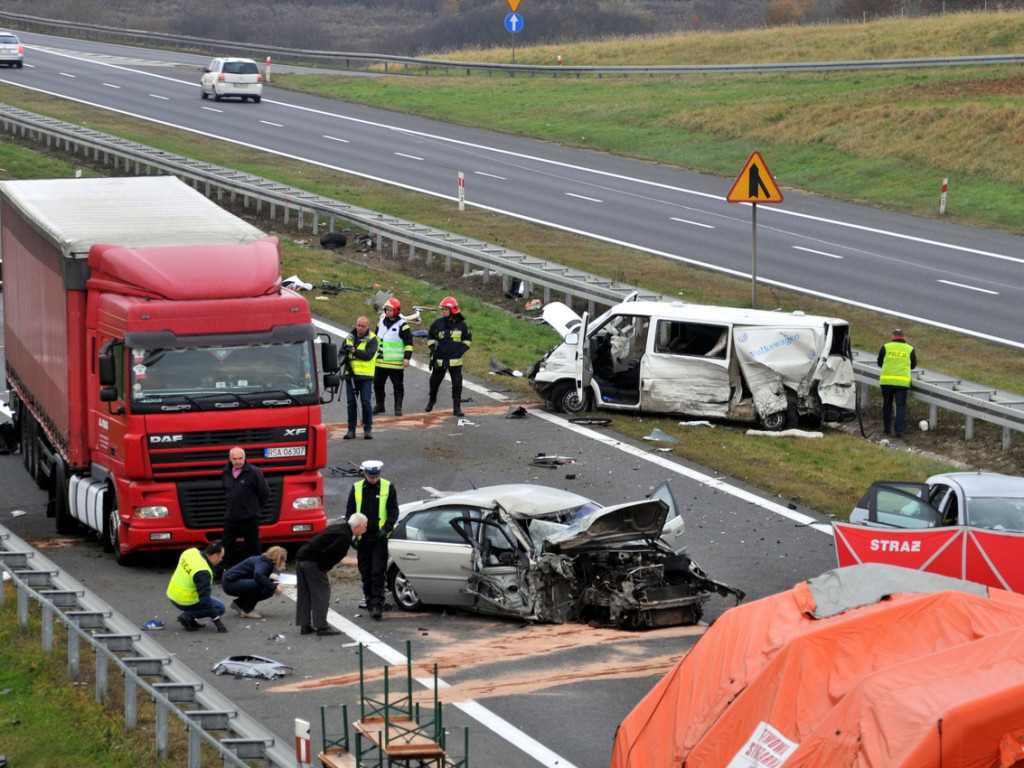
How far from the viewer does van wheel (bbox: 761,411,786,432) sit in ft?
72.3

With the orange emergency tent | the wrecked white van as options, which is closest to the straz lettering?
the orange emergency tent

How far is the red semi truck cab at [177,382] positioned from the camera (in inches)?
613

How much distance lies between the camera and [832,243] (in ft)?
116

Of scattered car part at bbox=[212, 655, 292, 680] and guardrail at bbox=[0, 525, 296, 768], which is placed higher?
guardrail at bbox=[0, 525, 296, 768]

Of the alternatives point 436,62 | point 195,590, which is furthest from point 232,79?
point 195,590

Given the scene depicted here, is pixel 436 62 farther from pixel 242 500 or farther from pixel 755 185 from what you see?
pixel 242 500

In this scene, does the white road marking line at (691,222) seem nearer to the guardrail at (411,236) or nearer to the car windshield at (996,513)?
the guardrail at (411,236)

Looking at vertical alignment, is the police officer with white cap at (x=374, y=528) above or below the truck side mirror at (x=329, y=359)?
below

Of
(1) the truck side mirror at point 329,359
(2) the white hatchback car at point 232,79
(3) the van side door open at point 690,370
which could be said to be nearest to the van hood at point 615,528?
(1) the truck side mirror at point 329,359

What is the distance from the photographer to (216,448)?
15.7m

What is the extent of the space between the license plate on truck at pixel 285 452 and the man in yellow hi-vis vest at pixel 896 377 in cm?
951

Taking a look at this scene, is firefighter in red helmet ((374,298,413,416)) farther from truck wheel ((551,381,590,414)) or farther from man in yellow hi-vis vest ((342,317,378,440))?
truck wheel ((551,381,590,414))

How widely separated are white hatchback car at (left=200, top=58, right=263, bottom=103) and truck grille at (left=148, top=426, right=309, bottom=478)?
43.0 m

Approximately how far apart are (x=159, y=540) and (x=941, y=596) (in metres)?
9.04
